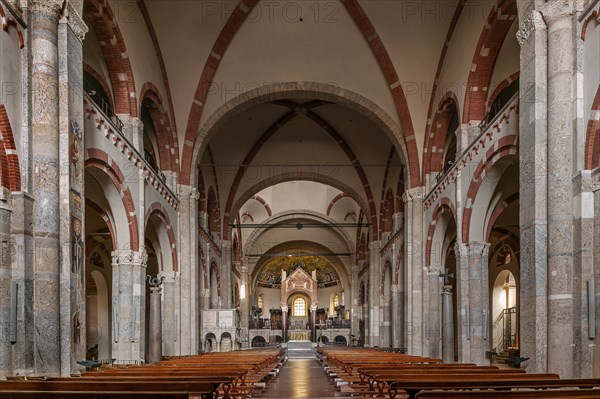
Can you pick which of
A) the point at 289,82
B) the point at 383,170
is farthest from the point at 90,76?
the point at 383,170

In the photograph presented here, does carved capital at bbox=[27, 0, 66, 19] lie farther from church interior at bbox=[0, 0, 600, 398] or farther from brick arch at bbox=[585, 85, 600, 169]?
brick arch at bbox=[585, 85, 600, 169]

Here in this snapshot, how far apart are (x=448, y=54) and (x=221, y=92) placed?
7777 mm

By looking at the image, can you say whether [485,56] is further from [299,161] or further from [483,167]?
[299,161]

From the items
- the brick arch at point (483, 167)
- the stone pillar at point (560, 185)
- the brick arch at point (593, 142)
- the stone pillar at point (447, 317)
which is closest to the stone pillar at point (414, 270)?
the stone pillar at point (447, 317)

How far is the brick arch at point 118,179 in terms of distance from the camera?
48.6 ft

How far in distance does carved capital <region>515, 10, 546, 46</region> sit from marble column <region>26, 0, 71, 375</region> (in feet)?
25.6

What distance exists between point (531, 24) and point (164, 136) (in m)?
14.4

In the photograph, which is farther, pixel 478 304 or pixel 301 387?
pixel 478 304

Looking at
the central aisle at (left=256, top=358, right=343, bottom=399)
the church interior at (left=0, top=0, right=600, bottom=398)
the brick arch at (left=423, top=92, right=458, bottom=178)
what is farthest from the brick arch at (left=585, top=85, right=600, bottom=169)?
the brick arch at (left=423, top=92, right=458, bottom=178)

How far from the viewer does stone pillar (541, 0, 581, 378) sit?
10.2 meters

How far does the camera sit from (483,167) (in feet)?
53.7

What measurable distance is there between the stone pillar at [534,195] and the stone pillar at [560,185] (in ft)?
0.36

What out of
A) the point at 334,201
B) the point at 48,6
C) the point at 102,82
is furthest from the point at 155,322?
the point at 334,201

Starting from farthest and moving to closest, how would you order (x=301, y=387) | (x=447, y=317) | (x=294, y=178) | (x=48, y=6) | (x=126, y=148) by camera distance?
(x=294, y=178), (x=447, y=317), (x=126, y=148), (x=301, y=387), (x=48, y=6)
